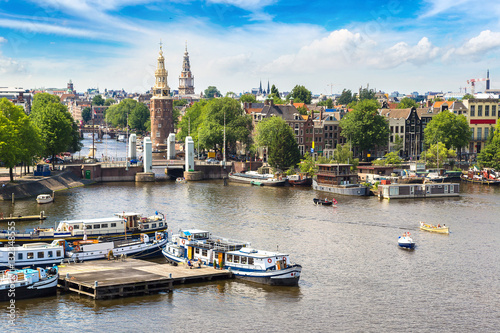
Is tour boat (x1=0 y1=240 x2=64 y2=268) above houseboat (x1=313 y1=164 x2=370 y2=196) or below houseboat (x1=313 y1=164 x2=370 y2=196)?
below

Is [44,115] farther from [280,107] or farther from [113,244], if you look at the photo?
[113,244]

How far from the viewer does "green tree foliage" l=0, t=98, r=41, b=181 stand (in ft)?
376

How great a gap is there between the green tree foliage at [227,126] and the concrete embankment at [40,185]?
42.0 m

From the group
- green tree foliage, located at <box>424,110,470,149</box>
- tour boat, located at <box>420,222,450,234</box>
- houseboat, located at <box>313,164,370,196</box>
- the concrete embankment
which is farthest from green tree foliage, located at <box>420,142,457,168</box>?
the concrete embankment

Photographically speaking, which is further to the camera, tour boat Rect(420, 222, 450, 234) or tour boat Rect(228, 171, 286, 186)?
tour boat Rect(228, 171, 286, 186)

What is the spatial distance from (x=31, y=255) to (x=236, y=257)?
19.4 m

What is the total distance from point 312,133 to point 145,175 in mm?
48768

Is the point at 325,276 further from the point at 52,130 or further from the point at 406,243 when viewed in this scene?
the point at 52,130

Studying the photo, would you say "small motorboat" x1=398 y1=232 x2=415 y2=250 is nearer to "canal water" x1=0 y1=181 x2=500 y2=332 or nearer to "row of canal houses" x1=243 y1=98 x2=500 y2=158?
"canal water" x1=0 y1=181 x2=500 y2=332

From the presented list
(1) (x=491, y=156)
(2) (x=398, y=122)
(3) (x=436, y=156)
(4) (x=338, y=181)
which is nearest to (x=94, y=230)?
(4) (x=338, y=181)

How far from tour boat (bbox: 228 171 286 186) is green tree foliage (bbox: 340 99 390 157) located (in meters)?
34.4

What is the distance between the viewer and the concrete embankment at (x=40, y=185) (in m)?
114

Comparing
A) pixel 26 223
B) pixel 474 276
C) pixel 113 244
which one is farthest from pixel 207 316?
pixel 26 223

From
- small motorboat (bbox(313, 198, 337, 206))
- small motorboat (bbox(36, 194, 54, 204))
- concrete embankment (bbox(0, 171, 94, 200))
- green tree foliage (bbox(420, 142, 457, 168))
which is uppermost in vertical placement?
green tree foliage (bbox(420, 142, 457, 168))
